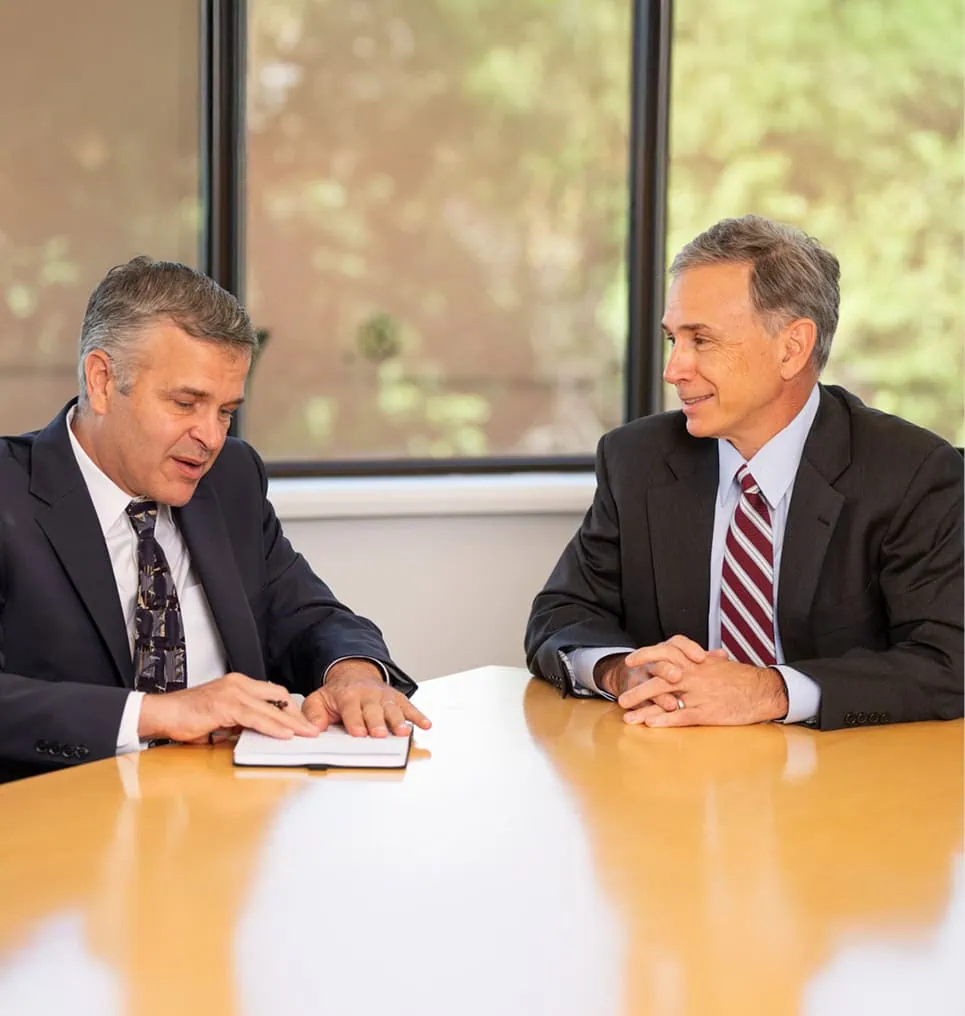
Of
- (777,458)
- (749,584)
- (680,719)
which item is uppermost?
(777,458)

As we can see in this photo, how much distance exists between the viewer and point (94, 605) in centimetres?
234

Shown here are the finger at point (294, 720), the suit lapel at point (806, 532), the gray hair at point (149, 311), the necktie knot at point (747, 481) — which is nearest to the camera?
the finger at point (294, 720)

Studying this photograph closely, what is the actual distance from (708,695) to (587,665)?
0.87ft

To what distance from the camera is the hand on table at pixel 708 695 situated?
227 centimetres

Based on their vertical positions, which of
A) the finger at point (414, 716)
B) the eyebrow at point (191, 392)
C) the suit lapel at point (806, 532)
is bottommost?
the finger at point (414, 716)

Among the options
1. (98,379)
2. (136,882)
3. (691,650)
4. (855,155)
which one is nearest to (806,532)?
(691,650)

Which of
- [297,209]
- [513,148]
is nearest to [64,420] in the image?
[297,209]

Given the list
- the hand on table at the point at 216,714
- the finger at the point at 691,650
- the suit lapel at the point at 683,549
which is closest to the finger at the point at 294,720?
the hand on table at the point at 216,714

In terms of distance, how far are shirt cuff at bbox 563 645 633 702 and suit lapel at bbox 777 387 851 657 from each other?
0.33 metres

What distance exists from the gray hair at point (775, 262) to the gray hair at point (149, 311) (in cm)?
91

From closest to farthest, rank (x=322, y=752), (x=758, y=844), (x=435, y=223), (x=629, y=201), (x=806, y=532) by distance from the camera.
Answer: (x=758, y=844)
(x=322, y=752)
(x=806, y=532)
(x=435, y=223)
(x=629, y=201)

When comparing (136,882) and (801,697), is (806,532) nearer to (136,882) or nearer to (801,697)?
(801,697)

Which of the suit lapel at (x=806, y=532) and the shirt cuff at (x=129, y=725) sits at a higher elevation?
the suit lapel at (x=806, y=532)

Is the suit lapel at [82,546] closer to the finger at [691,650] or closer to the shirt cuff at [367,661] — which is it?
the shirt cuff at [367,661]
